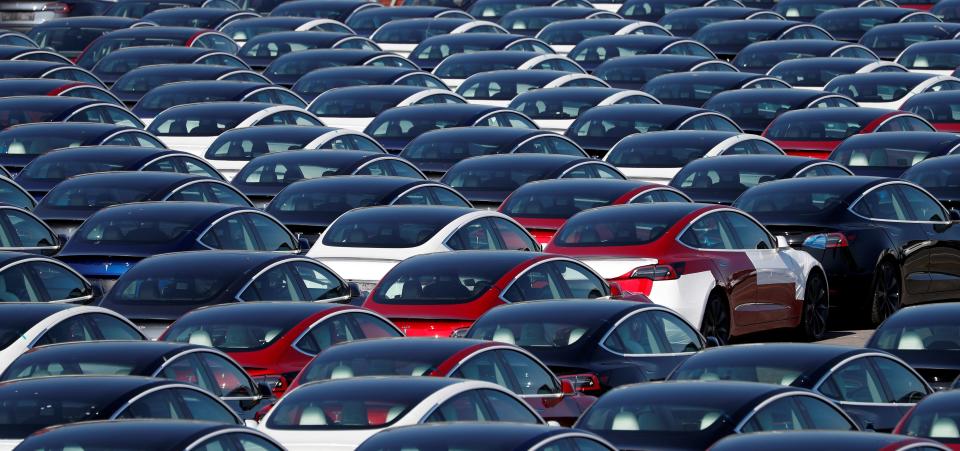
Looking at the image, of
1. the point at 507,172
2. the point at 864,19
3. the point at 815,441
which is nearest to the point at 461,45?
the point at 864,19

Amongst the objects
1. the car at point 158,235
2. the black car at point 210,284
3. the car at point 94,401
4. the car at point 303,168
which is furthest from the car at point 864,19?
the car at point 94,401

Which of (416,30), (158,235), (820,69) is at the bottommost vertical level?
(416,30)

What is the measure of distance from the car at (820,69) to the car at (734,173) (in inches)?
373

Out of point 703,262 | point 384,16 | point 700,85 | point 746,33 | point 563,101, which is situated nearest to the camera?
point 703,262

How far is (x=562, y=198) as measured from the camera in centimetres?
2209

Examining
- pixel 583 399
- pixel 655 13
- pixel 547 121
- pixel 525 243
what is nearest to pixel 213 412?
pixel 583 399

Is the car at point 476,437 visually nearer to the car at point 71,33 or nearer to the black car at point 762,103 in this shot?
the black car at point 762,103

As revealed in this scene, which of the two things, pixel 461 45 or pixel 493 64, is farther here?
pixel 461 45

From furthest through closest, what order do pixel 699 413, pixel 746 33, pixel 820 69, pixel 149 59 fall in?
1. pixel 746 33
2. pixel 149 59
3. pixel 820 69
4. pixel 699 413

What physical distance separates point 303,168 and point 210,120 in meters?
4.60

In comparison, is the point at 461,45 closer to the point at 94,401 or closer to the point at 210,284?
the point at 210,284

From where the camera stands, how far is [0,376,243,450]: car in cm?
1276

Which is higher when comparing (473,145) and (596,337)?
(596,337)

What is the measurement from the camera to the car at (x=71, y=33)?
3922 cm
